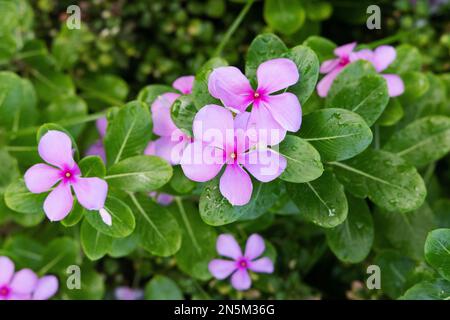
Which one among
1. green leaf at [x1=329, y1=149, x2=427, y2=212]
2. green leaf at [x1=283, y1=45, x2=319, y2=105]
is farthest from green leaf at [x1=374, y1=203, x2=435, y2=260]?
green leaf at [x1=283, y1=45, x2=319, y2=105]

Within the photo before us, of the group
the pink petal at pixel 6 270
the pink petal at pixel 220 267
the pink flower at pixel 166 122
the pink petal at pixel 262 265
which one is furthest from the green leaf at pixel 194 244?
the pink petal at pixel 6 270

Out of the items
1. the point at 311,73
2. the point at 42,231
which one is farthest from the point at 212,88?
the point at 42,231

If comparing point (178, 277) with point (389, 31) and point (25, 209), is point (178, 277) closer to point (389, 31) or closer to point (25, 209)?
point (25, 209)

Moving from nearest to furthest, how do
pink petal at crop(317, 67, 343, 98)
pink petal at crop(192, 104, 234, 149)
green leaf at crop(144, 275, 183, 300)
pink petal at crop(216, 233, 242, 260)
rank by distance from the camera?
pink petal at crop(192, 104, 234, 149) < pink petal at crop(317, 67, 343, 98) < pink petal at crop(216, 233, 242, 260) < green leaf at crop(144, 275, 183, 300)

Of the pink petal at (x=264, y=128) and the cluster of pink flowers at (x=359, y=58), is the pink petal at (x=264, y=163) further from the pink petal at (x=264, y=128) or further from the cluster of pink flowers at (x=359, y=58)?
the cluster of pink flowers at (x=359, y=58)

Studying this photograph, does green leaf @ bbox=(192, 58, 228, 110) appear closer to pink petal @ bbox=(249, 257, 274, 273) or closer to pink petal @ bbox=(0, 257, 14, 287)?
pink petal @ bbox=(249, 257, 274, 273)

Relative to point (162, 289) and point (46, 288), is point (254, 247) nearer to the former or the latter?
point (162, 289)
